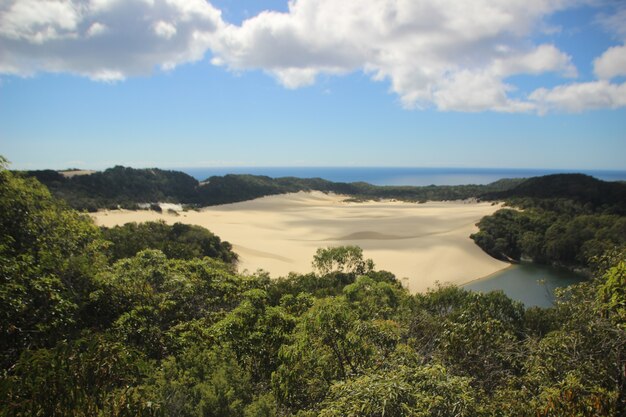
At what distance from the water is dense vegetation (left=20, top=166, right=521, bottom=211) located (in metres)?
66.9

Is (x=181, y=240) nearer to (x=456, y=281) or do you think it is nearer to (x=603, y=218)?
(x=456, y=281)

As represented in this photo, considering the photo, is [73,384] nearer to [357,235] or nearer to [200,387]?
[200,387]

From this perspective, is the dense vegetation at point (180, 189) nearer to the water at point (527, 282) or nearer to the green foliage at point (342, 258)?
the green foliage at point (342, 258)

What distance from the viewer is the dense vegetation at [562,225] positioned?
50688 mm

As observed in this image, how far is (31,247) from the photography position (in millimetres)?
10883

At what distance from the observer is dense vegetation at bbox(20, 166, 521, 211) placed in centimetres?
7781

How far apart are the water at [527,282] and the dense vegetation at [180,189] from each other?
6687 centimetres

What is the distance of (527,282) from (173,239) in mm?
43754

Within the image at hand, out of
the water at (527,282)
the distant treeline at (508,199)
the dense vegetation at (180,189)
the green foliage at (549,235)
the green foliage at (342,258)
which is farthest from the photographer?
the dense vegetation at (180,189)

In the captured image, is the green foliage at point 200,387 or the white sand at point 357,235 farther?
the white sand at point 357,235

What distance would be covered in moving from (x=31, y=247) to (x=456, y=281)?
44011 millimetres

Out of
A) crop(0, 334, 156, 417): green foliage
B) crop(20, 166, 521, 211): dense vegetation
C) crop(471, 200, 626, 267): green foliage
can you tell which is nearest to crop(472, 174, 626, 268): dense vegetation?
crop(471, 200, 626, 267): green foliage

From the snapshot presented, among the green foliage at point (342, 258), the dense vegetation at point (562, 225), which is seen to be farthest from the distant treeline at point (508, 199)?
the green foliage at point (342, 258)

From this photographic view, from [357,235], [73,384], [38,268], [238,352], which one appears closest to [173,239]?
[357,235]
